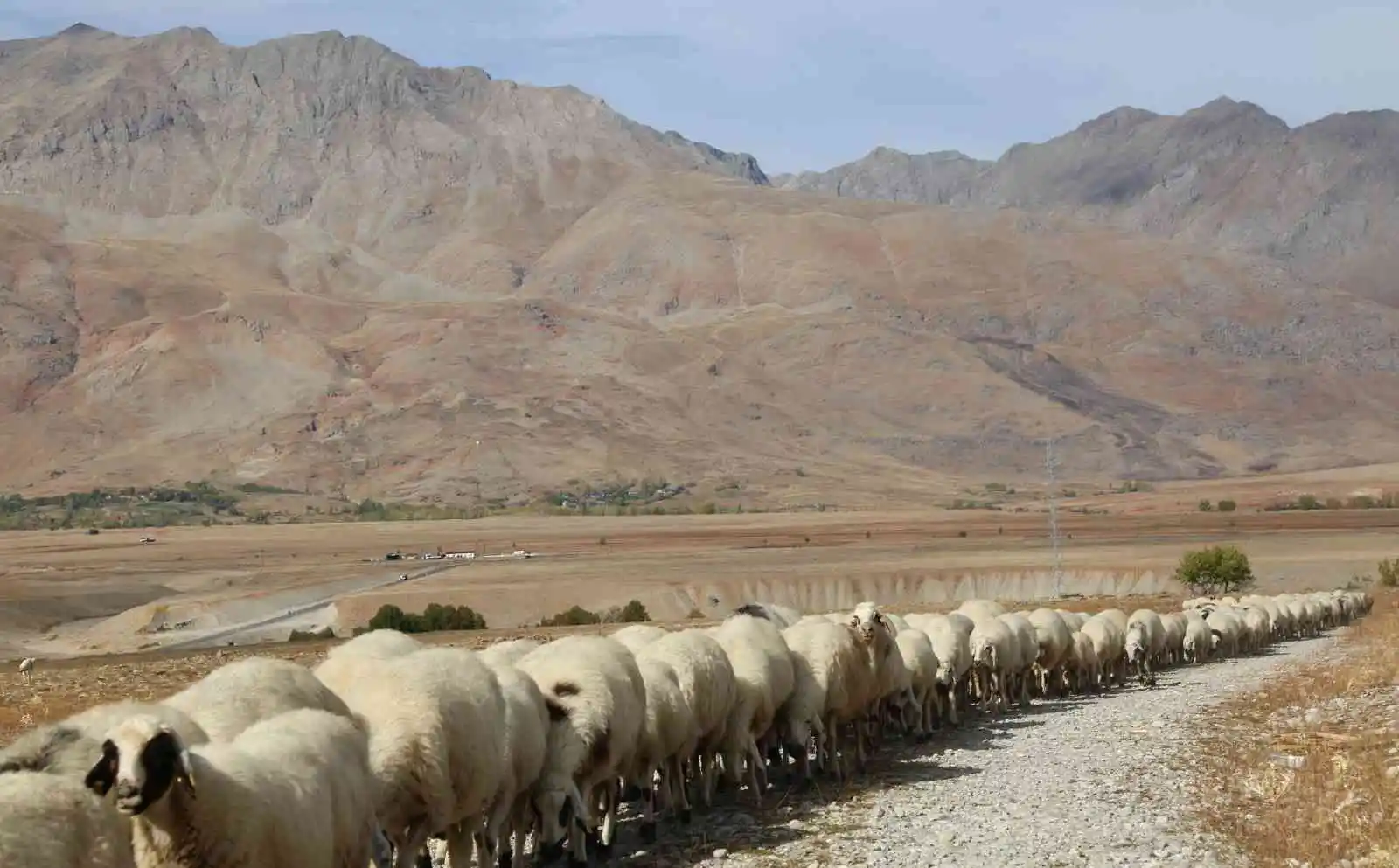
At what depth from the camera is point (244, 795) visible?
1020 centimetres

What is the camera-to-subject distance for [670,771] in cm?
1802

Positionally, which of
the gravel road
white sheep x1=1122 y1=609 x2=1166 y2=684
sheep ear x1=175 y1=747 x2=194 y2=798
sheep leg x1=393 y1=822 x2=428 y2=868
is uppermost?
sheep ear x1=175 y1=747 x2=194 y2=798

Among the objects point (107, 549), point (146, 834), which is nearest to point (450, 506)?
point (107, 549)

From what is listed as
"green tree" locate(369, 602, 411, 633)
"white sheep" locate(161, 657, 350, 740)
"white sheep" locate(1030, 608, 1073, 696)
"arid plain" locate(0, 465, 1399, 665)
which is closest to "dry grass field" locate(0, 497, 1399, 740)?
"arid plain" locate(0, 465, 1399, 665)

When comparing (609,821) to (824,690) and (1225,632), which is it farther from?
(1225,632)

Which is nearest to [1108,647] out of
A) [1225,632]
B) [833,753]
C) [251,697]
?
[1225,632]

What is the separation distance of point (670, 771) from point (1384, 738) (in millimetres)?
8498

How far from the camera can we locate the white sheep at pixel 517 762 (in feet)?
46.4

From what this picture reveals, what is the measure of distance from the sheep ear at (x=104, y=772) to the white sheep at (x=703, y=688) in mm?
9050

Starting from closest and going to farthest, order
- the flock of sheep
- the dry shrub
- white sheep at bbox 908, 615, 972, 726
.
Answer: the flock of sheep < the dry shrub < white sheep at bbox 908, 615, 972, 726

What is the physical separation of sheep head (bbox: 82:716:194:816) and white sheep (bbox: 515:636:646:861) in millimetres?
5733

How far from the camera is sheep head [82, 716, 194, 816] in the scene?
941 cm

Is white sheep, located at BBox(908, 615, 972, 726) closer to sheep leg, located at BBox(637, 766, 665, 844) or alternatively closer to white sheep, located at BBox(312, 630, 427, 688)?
sheep leg, located at BBox(637, 766, 665, 844)

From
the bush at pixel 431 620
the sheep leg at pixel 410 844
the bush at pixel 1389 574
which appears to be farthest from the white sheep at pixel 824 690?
the bush at pixel 1389 574
